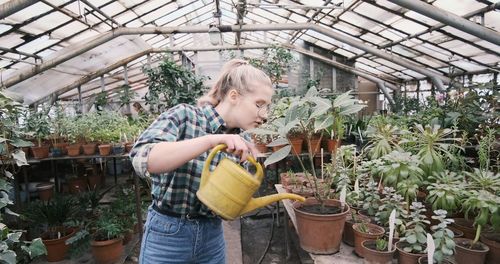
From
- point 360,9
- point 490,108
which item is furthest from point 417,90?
point 490,108

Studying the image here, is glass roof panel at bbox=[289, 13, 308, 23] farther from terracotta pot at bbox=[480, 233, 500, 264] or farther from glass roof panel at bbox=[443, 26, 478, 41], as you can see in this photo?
terracotta pot at bbox=[480, 233, 500, 264]

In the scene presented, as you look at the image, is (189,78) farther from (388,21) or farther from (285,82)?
(285,82)

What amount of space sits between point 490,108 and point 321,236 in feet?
11.2

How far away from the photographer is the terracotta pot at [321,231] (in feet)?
5.18

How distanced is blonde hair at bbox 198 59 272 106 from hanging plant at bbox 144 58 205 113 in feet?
13.8

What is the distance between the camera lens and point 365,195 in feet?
6.78

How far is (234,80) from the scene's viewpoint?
1.14 metres

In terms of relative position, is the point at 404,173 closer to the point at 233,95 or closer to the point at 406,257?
the point at 406,257

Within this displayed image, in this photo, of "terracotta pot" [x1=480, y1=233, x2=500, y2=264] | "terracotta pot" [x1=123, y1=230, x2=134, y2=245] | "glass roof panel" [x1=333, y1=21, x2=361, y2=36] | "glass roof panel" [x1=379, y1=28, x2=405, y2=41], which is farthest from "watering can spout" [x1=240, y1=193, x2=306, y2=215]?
"glass roof panel" [x1=333, y1=21, x2=361, y2=36]

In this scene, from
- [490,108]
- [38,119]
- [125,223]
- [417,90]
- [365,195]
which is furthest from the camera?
[417,90]

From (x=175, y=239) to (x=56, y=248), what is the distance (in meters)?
2.72

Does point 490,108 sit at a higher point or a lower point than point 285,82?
lower

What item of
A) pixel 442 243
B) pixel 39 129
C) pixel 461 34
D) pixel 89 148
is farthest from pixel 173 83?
pixel 461 34

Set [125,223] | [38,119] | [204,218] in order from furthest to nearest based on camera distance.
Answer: [38,119]
[125,223]
[204,218]
